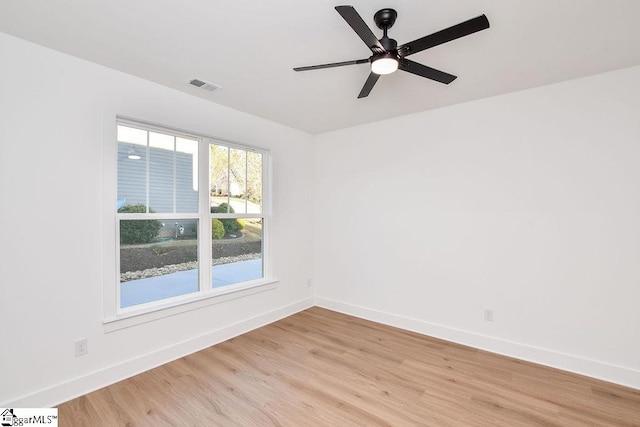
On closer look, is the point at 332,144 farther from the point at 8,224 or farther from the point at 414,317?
the point at 8,224

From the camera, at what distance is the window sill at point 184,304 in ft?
8.34

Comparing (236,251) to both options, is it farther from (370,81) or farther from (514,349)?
(514,349)

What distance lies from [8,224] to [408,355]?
11.3 ft

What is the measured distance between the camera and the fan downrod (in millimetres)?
1759

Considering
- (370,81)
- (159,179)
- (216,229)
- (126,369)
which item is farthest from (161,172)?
(370,81)

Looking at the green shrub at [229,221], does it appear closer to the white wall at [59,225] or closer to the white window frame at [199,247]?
the white window frame at [199,247]

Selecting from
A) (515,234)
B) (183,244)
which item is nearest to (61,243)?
(183,244)

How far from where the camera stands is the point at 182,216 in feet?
9.94

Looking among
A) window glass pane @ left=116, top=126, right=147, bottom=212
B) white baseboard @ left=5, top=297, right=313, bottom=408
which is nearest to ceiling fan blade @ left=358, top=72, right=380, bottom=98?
window glass pane @ left=116, top=126, right=147, bottom=212

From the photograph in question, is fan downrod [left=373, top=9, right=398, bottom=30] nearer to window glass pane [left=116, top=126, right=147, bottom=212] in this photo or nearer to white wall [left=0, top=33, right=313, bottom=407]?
white wall [left=0, top=33, right=313, bottom=407]

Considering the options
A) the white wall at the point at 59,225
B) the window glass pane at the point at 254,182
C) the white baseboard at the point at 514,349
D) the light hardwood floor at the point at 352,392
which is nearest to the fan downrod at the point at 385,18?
the white wall at the point at 59,225

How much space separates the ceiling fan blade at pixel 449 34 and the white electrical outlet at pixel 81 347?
312 cm

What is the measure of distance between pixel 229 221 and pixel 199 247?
484 millimetres

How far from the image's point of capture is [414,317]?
362 cm
